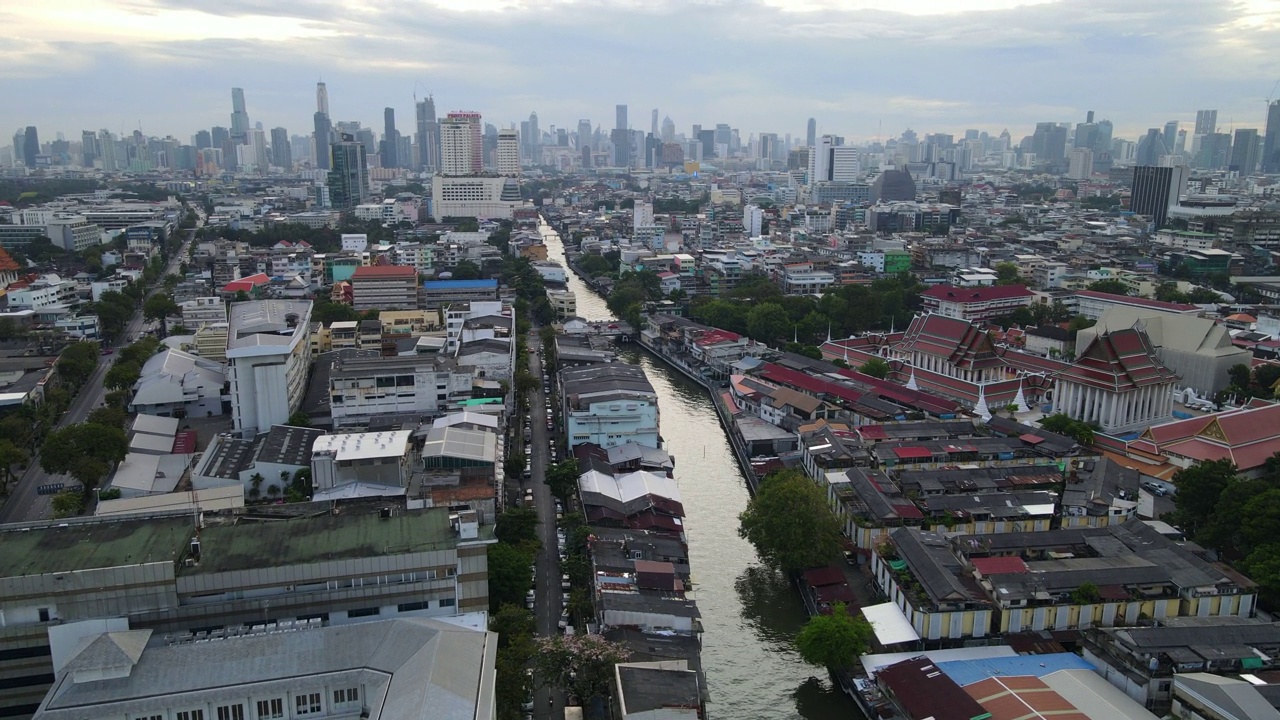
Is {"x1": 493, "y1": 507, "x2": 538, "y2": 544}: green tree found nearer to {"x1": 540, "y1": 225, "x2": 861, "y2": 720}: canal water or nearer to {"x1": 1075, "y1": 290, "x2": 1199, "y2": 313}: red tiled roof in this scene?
{"x1": 540, "y1": 225, "x2": 861, "y2": 720}: canal water

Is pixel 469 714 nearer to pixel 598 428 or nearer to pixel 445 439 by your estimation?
pixel 445 439

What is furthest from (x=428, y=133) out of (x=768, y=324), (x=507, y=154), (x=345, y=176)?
(x=768, y=324)

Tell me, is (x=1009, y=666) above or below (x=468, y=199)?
below

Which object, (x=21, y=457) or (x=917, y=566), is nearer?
(x=917, y=566)

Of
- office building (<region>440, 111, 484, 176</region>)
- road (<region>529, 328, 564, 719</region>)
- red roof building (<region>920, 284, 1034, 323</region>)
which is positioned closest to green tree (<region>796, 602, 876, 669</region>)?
road (<region>529, 328, 564, 719</region>)

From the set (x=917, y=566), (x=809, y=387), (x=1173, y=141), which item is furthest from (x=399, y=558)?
(x=1173, y=141)

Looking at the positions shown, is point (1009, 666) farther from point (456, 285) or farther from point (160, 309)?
point (160, 309)

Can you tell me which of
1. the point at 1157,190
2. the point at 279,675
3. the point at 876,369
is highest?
the point at 1157,190
